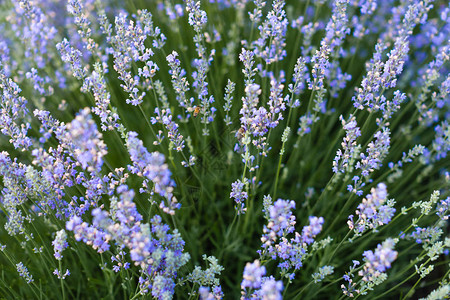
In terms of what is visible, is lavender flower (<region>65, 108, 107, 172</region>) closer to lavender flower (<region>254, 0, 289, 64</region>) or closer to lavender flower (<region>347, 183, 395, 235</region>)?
lavender flower (<region>347, 183, 395, 235</region>)

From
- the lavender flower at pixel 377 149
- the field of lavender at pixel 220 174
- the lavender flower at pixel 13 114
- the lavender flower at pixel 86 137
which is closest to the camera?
the lavender flower at pixel 86 137

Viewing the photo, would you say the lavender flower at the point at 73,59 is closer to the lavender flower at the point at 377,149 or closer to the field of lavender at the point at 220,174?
the field of lavender at the point at 220,174

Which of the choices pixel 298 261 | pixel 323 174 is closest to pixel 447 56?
pixel 323 174

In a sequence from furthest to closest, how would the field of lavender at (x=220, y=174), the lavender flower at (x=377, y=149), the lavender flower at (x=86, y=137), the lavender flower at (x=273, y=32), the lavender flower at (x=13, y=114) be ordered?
the lavender flower at (x=273, y=32), the lavender flower at (x=13, y=114), the lavender flower at (x=377, y=149), the field of lavender at (x=220, y=174), the lavender flower at (x=86, y=137)

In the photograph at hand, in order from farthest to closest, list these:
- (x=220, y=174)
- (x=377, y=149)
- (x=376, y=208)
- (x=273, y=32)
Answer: (x=220, y=174)
(x=273, y=32)
(x=377, y=149)
(x=376, y=208)

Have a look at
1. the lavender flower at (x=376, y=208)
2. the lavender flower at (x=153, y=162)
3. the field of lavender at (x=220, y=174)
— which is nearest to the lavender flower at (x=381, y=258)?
the field of lavender at (x=220, y=174)

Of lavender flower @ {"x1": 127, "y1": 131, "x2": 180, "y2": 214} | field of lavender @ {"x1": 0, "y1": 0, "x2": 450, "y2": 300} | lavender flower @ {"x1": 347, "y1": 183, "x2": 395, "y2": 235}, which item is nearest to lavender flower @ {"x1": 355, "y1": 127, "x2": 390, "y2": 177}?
field of lavender @ {"x1": 0, "y1": 0, "x2": 450, "y2": 300}

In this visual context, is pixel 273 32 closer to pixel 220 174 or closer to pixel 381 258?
pixel 220 174

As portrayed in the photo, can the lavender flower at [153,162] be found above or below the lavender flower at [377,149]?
below

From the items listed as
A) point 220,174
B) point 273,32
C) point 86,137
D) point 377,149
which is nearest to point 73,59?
point 86,137

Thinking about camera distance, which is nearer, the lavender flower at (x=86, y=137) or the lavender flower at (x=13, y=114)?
the lavender flower at (x=86, y=137)
